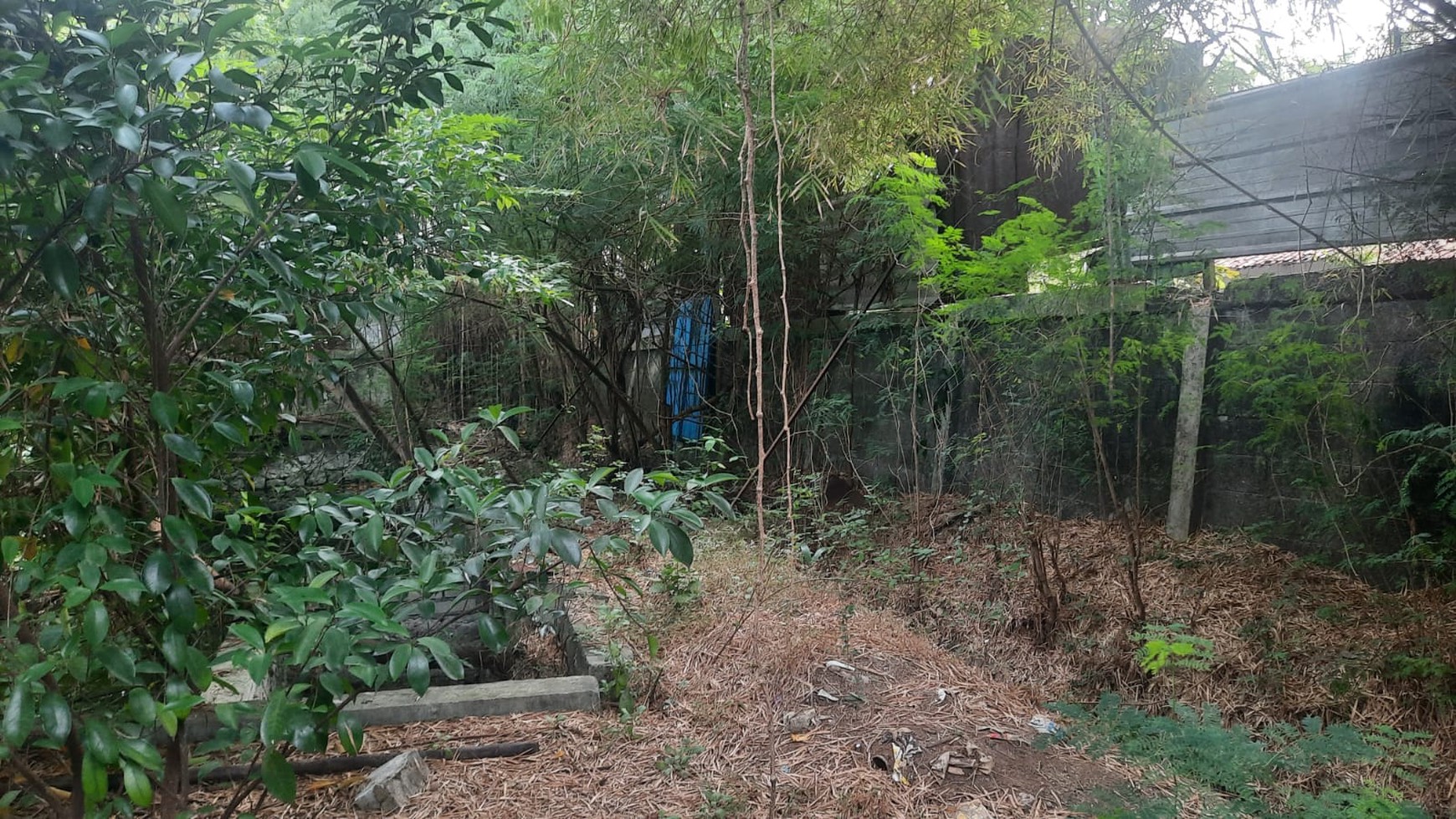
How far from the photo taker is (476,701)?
259 centimetres

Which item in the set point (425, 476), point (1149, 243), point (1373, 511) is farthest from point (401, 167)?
point (1373, 511)

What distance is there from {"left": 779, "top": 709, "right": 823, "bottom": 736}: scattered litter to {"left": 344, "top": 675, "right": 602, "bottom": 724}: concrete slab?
0.58 m

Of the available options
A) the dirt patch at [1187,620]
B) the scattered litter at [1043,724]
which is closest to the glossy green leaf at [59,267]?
the scattered litter at [1043,724]

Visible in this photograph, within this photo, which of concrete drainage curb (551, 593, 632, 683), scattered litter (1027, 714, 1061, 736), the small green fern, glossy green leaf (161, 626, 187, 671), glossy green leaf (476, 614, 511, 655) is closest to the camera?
glossy green leaf (161, 626, 187, 671)

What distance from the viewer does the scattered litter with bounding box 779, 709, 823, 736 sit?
8.27 ft

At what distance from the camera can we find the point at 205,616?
150cm

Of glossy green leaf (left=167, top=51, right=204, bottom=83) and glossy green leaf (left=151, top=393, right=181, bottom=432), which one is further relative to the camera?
glossy green leaf (left=151, top=393, right=181, bottom=432)

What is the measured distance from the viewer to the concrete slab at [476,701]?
8.27ft

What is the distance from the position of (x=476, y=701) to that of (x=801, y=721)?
974 millimetres

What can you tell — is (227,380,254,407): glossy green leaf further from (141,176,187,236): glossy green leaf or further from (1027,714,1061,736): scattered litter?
(1027,714,1061,736): scattered litter

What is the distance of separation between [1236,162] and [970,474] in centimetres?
192

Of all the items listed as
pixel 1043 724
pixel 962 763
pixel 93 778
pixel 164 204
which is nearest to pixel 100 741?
pixel 93 778

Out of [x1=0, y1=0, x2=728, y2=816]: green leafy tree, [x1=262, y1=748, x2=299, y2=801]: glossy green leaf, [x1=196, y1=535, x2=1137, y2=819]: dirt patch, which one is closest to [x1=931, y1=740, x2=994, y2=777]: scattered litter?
[x1=196, y1=535, x2=1137, y2=819]: dirt patch

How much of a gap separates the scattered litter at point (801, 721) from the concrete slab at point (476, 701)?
58cm
